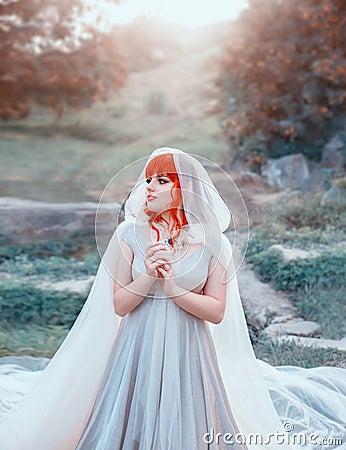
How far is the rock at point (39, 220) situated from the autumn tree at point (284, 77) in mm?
1312

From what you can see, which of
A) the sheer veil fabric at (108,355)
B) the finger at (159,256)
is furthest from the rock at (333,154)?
the finger at (159,256)

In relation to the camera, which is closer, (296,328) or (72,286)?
(296,328)

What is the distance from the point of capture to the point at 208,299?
74.1 inches

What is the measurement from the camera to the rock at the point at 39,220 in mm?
4832

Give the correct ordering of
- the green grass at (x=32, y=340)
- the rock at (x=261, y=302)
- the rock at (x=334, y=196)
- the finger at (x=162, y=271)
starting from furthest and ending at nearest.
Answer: the rock at (x=334, y=196), the rock at (x=261, y=302), the green grass at (x=32, y=340), the finger at (x=162, y=271)

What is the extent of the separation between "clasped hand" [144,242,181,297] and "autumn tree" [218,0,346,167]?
327 cm

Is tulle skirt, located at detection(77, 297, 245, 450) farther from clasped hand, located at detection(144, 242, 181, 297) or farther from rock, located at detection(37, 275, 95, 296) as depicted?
rock, located at detection(37, 275, 95, 296)

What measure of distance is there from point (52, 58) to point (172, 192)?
3.52m

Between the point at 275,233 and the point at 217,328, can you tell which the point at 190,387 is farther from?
the point at 275,233

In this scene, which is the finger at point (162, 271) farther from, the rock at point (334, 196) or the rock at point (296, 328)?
the rock at point (334, 196)

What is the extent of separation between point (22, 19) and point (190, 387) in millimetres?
3894

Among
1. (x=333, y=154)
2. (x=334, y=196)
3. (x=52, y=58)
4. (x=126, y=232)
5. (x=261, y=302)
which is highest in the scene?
→ (x=52, y=58)

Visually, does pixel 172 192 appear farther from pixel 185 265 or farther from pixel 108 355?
pixel 108 355

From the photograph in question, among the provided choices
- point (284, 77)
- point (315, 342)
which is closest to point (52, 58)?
point (284, 77)
